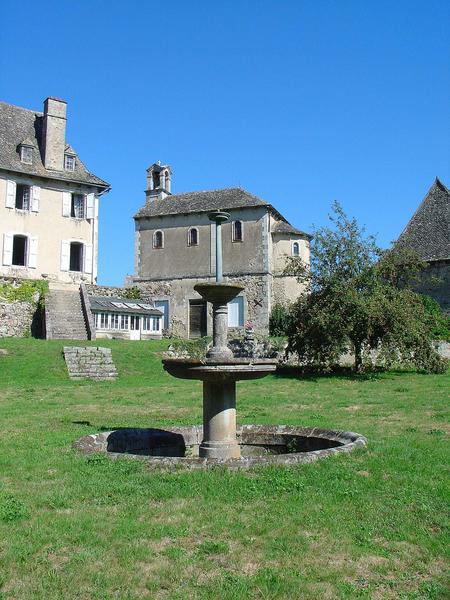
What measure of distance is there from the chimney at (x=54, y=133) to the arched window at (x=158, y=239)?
7.70 m

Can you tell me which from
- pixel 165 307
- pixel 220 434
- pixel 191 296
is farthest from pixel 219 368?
pixel 165 307

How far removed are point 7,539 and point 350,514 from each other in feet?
9.55

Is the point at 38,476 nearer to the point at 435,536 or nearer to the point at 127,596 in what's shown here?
the point at 127,596

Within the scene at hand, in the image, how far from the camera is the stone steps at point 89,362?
825 inches

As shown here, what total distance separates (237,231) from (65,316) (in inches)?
505

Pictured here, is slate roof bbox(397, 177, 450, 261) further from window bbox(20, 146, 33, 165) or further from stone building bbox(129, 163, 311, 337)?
window bbox(20, 146, 33, 165)

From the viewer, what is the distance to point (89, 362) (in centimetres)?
2202

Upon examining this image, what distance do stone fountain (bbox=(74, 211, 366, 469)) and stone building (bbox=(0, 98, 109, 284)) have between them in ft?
83.3

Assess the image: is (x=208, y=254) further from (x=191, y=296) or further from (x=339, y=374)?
(x=339, y=374)

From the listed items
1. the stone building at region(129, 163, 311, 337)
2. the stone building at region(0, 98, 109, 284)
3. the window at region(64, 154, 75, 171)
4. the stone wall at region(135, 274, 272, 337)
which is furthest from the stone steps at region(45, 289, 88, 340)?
the stone building at region(129, 163, 311, 337)

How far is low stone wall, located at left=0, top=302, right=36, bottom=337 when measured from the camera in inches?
1159

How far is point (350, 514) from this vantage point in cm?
525

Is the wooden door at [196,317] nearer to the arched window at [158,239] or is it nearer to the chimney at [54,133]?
the arched window at [158,239]

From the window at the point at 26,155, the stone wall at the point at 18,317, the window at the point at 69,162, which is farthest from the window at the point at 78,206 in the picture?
the stone wall at the point at 18,317
